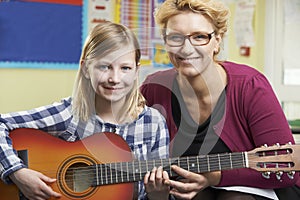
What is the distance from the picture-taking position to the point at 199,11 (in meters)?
1.47

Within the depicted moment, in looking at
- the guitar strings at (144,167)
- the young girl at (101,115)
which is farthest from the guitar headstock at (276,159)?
the young girl at (101,115)

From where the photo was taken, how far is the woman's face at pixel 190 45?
1.46 metres

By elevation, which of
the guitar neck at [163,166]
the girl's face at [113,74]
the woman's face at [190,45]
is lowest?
the guitar neck at [163,166]

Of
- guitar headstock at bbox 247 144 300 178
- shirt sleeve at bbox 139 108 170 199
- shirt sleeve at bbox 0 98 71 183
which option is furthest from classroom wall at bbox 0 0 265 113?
guitar headstock at bbox 247 144 300 178

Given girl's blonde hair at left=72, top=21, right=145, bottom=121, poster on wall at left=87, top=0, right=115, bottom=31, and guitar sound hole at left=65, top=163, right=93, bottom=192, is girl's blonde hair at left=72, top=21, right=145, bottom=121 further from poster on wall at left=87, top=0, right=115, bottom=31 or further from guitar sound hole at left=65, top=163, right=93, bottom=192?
poster on wall at left=87, top=0, right=115, bottom=31

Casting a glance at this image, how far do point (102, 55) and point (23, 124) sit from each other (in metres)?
0.29

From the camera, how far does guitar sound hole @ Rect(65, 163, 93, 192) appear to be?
55.5 inches

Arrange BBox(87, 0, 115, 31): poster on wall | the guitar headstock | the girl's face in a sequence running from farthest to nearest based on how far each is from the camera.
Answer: BBox(87, 0, 115, 31): poster on wall, the girl's face, the guitar headstock

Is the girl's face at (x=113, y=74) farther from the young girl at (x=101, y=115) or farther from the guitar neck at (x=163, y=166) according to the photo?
the guitar neck at (x=163, y=166)

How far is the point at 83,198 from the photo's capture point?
1392 mm

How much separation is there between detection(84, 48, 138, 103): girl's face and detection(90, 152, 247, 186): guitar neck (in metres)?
0.21

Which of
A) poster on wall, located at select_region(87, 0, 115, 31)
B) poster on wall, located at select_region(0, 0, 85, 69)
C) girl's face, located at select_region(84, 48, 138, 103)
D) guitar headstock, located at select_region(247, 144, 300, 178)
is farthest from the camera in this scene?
poster on wall, located at select_region(87, 0, 115, 31)

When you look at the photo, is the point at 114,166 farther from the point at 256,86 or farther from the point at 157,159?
the point at 256,86

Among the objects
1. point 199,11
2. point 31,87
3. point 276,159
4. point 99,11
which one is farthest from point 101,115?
point 99,11
